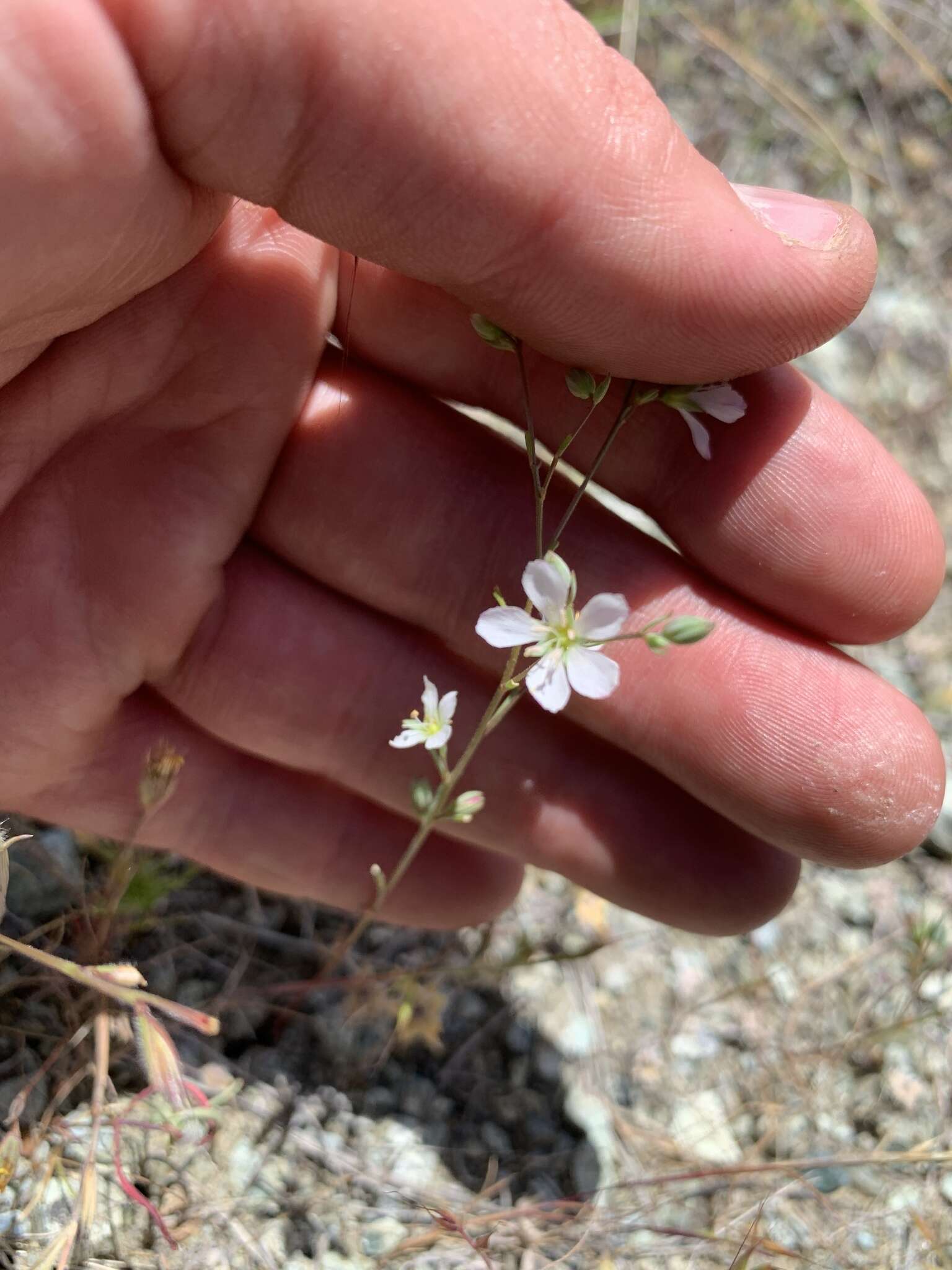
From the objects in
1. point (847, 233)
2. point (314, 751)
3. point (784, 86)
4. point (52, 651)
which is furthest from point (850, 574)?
point (784, 86)

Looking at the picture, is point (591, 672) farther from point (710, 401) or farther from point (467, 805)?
point (710, 401)

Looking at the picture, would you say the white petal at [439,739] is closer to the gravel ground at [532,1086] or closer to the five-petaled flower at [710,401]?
the gravel ground at [532,1086]

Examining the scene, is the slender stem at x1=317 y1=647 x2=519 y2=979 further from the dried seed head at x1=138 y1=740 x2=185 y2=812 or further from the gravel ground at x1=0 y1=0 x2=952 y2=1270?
the dried seed head at x1=138 y1=740 x2=185 y2=812

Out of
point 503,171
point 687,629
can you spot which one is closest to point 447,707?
point 687,629

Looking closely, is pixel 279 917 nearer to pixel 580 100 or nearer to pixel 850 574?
pixel 850 574

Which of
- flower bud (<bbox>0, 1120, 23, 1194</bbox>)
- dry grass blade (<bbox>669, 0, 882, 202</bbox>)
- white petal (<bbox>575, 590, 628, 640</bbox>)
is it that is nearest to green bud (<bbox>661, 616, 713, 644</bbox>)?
white petal (<bbox>575, 590, 628, 640</bbox>)
